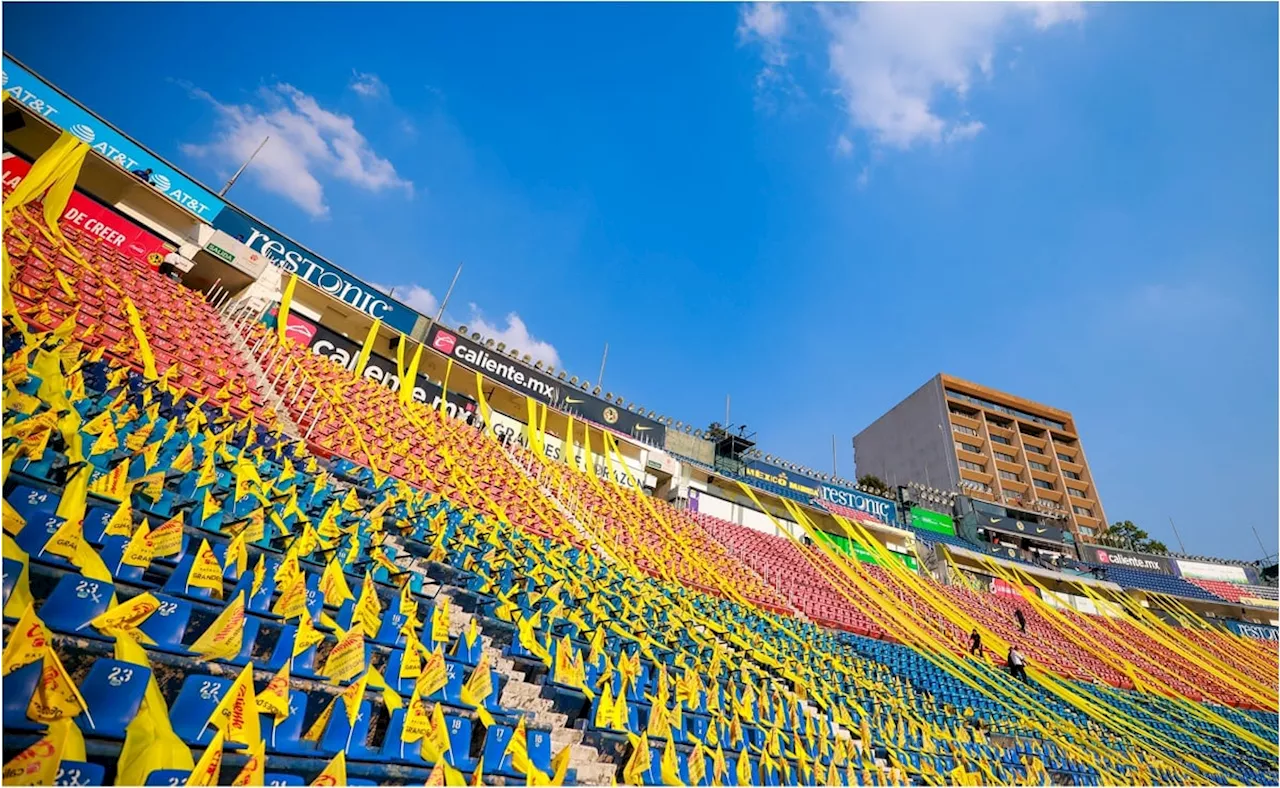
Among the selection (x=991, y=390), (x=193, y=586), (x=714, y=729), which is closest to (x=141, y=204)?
(x=193, y=586)

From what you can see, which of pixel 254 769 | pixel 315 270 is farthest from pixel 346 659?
pixel 315 270

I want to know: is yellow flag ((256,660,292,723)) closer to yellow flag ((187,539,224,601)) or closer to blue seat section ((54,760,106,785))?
blue seat section ((54,760,106,785))

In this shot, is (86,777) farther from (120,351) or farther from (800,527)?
(800,527)

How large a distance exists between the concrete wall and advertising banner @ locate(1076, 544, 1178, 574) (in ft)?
44.0

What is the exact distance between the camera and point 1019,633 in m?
19.4

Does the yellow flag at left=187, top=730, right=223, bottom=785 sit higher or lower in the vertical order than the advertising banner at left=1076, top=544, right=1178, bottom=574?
lower

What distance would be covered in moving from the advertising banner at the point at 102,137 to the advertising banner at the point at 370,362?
3.80 m

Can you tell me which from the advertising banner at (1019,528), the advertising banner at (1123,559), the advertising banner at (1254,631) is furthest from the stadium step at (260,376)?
the advertising banner at (1254,631)

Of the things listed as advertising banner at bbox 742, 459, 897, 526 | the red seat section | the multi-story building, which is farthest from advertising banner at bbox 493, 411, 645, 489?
the multi-story building

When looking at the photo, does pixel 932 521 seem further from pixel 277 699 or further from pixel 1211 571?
pixel 277 699

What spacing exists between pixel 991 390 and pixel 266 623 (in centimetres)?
6475

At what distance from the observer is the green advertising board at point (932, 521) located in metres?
30.9

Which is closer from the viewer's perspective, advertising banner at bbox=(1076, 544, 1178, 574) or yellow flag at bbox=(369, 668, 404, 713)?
yellow flag at bbox=(369, 668, 404, 713)

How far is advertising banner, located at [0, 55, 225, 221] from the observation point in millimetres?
12039
